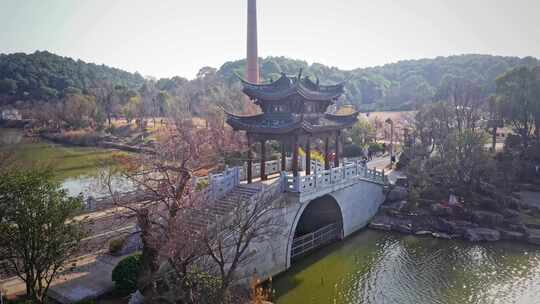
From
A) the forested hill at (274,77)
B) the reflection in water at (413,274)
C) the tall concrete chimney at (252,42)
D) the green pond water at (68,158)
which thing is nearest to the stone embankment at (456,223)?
the reflection in water at (413,274)

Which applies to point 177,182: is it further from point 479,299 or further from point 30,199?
point 479,299

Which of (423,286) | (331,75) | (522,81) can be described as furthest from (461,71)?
(423,286)

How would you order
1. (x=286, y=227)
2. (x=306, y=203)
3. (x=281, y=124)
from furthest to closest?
(x=281, y=124) → (x=306, y=203) → (x=286, y=227)

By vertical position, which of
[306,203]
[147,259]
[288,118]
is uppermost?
[288,118]

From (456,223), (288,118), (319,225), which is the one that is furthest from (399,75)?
(288,118)

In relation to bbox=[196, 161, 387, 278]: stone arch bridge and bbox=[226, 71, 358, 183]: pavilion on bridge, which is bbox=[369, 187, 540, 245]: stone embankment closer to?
bbox=[196, 161, 387, 278]: stone arch bridge

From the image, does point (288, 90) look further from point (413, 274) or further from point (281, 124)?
point (413, 274)

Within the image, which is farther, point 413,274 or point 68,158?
point 68,158
